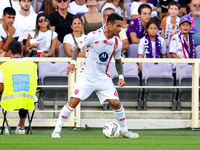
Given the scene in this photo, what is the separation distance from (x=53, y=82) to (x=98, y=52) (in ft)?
10.3

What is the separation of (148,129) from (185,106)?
103cm

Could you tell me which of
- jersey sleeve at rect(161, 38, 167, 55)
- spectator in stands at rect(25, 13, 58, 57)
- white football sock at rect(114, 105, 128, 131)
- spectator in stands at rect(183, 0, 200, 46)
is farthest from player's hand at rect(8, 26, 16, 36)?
spectator in stands at rect(183, 0, 200, 46)

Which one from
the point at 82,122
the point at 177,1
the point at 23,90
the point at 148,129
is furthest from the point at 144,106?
the point at 177,1

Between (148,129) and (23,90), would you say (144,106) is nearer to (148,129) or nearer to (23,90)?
(148,129)

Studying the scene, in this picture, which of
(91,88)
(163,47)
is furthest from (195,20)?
(91,88)

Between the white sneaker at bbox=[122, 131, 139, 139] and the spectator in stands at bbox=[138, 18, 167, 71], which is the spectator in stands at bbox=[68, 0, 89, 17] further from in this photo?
the white sneaker at bbox=[122, 131, 139, 139]

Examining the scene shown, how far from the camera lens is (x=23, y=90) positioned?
33.0 ft

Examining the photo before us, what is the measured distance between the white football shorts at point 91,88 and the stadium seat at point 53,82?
287cm

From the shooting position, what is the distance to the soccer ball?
29.3ft

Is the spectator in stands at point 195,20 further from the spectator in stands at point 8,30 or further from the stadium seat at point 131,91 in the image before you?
the spectator in stands at point 8,30

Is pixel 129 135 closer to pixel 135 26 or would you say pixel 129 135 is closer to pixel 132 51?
pixel 132 51

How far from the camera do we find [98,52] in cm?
893

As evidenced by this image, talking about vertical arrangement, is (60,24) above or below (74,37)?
above

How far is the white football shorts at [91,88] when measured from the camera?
29.3ft
